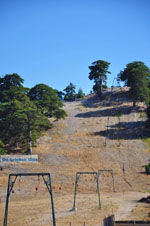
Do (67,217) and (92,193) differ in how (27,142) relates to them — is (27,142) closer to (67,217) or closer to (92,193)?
(92,193)

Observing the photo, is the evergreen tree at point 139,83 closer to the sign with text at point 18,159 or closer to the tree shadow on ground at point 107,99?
the tree shadow on ground at point 107,99

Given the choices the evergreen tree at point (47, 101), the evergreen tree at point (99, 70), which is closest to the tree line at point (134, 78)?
the evergreen tree at point (99, 70)

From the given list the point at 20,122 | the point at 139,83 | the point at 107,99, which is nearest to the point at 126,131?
the point at 139,83

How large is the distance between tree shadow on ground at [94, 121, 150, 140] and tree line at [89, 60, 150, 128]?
5.11m

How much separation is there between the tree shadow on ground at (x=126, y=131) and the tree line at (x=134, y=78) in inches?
201

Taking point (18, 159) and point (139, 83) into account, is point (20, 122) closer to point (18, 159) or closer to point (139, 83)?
point (18, 159)

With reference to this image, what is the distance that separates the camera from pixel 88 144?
174 feet

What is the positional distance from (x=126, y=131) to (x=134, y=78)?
19617mm

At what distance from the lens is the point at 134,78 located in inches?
2744

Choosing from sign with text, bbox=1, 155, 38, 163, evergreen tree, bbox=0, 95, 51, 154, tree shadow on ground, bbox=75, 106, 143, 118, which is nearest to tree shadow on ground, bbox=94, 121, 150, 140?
tree shadow on ground, bbox=75, 106, 143, 118

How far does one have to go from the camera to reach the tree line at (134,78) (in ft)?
222

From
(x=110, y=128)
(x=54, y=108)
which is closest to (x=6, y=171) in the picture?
(x=54, y=108)

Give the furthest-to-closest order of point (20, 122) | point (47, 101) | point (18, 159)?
1. point (47, 101)
2. point (20, 122)
3. point (18, 159)

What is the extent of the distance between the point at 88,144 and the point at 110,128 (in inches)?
447
